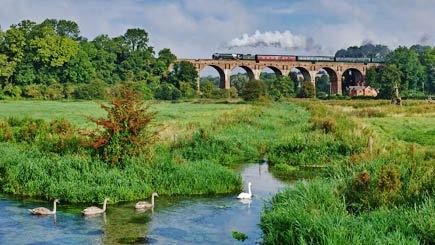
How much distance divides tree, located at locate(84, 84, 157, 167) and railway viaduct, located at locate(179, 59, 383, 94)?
8527 cm

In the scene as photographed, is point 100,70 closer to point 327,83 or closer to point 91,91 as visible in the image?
point 91,91

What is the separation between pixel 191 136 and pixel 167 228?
11402mm

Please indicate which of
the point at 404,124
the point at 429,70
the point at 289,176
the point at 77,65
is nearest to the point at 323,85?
→ the point at 429,70

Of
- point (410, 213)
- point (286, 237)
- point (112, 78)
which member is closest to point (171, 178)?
point (286, 237)

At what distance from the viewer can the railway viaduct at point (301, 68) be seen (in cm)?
10213

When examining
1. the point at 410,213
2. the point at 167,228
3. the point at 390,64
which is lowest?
the point at 167,228

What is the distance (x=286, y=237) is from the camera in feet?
31.1

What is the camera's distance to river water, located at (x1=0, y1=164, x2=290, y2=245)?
10883 millimetres

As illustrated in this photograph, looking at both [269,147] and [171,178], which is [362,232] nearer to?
[171,178]

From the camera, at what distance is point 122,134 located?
16.1m

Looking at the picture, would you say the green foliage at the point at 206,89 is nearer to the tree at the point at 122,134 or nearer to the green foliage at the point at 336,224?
the tree at the point at 122,134

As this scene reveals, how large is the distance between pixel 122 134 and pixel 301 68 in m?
97.3

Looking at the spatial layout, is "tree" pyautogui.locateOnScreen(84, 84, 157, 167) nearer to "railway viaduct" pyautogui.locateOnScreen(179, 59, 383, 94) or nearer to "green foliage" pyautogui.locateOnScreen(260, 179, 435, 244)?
"green foliage" pyautogui.locateOnScreen(260, 179, 435, 244)

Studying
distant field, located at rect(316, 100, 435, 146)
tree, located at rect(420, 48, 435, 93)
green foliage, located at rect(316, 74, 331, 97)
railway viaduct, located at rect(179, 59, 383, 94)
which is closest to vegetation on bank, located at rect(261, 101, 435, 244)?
distant field, located at rect(316, 100, 435, 146)
